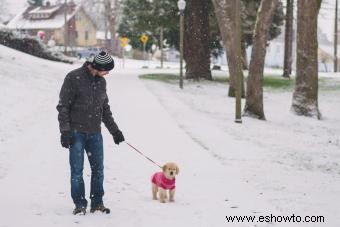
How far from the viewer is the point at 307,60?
1967 cm

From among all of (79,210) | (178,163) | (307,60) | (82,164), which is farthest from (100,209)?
(307,60)

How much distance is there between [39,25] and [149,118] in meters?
78.1

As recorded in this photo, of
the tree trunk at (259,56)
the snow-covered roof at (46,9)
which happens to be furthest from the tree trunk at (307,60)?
the snow-covered roof at (46,9)

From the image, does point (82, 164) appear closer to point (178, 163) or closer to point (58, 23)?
point (178, 163)

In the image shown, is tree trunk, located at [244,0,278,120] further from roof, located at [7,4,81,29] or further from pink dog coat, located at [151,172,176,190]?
roof, located at [7,4,81,29]

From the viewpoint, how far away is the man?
6.09m

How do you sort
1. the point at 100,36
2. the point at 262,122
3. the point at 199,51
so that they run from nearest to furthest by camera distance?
the point at 262,122
the point at 199,51
the point at 100,36

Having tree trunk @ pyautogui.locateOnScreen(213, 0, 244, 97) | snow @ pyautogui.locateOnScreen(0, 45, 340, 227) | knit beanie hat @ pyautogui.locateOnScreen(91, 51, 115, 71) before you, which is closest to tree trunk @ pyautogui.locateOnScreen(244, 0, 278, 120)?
snow @ pyautogui.locateOnScreen(0, 45, 340, 227)

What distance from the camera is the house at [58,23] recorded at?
88.6 meters

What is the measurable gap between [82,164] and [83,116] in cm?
52

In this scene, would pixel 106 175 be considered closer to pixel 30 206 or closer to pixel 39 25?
pixel 30 206

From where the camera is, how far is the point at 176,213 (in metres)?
6.82

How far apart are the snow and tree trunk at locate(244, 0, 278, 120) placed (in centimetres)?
55

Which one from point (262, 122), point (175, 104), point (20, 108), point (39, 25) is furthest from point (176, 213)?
point (39, 25)
